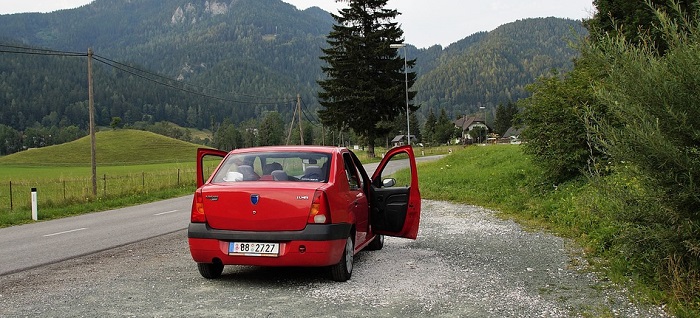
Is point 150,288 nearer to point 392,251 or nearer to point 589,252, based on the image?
point 392,251

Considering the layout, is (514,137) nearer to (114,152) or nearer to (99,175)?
(99,175)

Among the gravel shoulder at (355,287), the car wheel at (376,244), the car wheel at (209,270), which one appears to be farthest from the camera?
the car wheel at (376,244)

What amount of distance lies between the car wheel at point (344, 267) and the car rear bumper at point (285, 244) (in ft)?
0.59

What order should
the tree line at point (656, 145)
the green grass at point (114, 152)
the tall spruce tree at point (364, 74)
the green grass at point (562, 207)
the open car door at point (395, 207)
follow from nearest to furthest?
the tree line at point (656, 145), the green grass at point (562, 207), the open car door at point (395, 207), the tall spruce tree at point (364, 74), the green grass at point (114, 152)

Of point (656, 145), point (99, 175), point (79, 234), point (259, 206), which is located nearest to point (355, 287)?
point (259, 206)

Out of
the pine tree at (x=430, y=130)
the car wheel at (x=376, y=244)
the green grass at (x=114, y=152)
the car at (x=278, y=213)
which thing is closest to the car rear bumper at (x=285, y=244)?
the car at (x=278, y=213)

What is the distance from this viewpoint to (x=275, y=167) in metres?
7.56

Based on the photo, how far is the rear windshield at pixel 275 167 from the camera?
7.29 metres

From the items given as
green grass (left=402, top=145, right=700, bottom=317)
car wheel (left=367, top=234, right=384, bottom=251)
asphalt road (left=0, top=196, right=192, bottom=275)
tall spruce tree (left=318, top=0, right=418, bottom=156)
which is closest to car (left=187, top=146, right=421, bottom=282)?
car wheel (left=367, top=234, right=384, bottom=251)

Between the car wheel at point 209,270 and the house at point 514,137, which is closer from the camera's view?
the car wheel at point 209,270

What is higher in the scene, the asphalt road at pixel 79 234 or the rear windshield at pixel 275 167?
the rear windshield at pixel 275 167

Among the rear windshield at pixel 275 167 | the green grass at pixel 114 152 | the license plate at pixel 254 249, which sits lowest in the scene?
the green grass at pixel 114 152

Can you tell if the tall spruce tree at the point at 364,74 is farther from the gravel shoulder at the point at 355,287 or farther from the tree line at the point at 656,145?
the tree line at the point at 656,145

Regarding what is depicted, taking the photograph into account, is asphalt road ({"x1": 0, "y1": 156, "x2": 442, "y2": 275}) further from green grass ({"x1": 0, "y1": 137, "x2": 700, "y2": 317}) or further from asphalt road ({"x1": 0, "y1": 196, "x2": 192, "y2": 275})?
green grass ({"x1": 0, "y1": 137, "x2": 700, "y2": 317})
